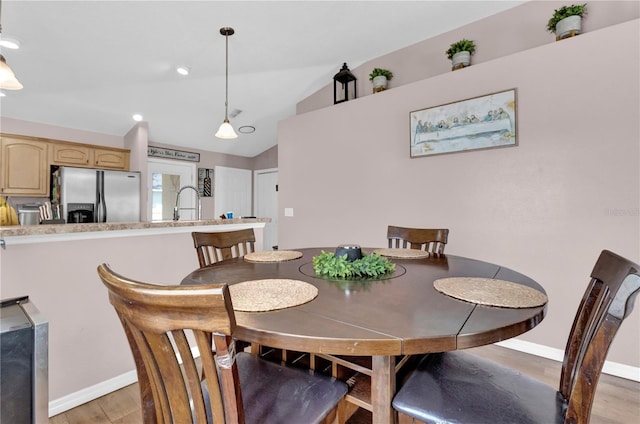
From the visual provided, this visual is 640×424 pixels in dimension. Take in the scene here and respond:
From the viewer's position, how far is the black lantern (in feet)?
11.5

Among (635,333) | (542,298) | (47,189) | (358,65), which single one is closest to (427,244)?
(542,298)

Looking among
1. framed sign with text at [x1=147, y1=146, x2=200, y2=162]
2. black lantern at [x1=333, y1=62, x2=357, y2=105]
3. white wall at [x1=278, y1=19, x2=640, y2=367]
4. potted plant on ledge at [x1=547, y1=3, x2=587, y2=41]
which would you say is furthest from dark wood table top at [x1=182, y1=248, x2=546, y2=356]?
framed sign with text at [x1=147, y1=146, x2=200, y2=162]

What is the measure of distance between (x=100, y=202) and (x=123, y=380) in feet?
9.87

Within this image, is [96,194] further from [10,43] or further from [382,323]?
[382,323]

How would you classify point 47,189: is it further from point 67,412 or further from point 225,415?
point 225,415

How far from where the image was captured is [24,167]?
12.2 feet

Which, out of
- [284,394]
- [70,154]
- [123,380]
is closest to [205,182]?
[70,154]

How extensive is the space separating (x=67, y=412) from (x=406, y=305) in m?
1.90

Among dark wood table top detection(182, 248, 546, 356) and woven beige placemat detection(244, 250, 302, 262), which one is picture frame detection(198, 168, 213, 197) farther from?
Result: dark wood table top detection(182, 248, 546, 356)

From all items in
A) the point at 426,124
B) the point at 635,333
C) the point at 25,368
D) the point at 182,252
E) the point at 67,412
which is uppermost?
the point at 426,124

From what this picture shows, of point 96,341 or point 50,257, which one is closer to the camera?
point 50,257

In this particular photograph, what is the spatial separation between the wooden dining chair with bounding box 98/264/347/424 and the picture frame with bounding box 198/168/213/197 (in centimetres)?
515

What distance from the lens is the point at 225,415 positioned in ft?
2.13

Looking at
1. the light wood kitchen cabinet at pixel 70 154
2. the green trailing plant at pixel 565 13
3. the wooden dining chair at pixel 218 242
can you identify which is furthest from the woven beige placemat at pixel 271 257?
the light wood kitchen cabinet at pixel 70 154
